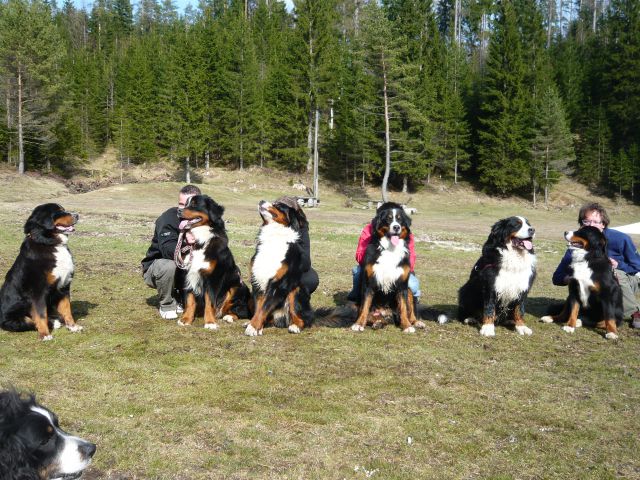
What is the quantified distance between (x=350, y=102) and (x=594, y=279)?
4053cm

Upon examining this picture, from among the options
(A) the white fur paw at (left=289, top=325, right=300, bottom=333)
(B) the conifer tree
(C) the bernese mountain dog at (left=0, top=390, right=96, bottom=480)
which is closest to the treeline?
(B) the conifer tree

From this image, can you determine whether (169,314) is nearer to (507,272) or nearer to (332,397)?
(332,397)

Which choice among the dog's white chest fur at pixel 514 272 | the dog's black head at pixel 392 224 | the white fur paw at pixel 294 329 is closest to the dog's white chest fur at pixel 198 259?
the white fur paw at pixel 294 329

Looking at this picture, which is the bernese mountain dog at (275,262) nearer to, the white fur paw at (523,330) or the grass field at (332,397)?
the grass field at (332,397)

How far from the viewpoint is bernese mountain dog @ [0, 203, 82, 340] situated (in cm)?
587

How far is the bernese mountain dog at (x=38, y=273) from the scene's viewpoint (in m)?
5.87

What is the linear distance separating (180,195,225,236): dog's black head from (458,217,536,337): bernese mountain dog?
339cm

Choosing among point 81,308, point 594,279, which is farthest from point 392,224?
point 81,308

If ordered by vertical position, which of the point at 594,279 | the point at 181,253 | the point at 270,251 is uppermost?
the point at 270,251

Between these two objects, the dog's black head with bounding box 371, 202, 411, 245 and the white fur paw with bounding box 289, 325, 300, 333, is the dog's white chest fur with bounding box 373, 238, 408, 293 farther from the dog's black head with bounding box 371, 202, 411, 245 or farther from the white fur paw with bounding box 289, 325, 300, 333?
the white fur paw with bounding box 289, 325, 300, 333

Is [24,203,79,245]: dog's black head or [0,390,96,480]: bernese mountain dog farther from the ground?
[24,203,79,245]: dog's black head

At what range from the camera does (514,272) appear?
6543 millimetres

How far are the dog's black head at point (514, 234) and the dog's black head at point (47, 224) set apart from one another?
5.12m

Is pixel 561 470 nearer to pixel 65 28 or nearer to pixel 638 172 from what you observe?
pixel 638 172
